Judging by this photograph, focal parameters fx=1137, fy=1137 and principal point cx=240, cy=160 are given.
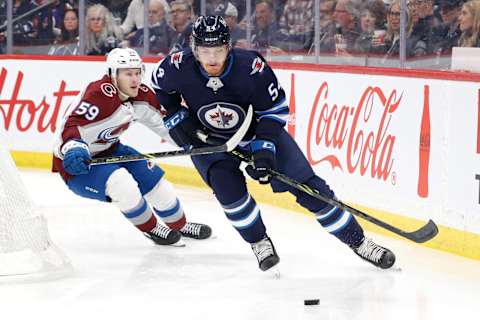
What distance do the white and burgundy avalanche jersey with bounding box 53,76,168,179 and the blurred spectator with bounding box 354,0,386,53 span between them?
147 cm

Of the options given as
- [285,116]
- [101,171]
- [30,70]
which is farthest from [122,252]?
[30,70]

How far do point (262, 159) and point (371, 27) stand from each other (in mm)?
2087

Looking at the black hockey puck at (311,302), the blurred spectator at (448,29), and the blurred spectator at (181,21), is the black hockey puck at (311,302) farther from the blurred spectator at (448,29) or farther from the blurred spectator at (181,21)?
the blurred spectator at (181,21)

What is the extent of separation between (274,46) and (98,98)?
2256 mm

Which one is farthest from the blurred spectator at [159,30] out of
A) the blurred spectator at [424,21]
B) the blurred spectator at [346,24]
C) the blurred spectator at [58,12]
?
the blurred spectator at [424,21]

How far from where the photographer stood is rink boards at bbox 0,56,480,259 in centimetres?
467

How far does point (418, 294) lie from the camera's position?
13.1 feet

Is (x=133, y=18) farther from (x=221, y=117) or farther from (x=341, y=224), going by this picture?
(x=341, y=224)

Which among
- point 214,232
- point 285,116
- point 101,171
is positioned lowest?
point 214,232

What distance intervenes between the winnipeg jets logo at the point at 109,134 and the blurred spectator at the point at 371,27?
1.62 metres

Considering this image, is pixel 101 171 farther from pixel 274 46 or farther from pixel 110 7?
pixel 110 7

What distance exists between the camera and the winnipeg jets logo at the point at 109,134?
488 centimetres

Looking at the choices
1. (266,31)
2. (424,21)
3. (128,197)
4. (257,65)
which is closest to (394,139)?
(424,21)

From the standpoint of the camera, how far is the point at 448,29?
18.0ft
